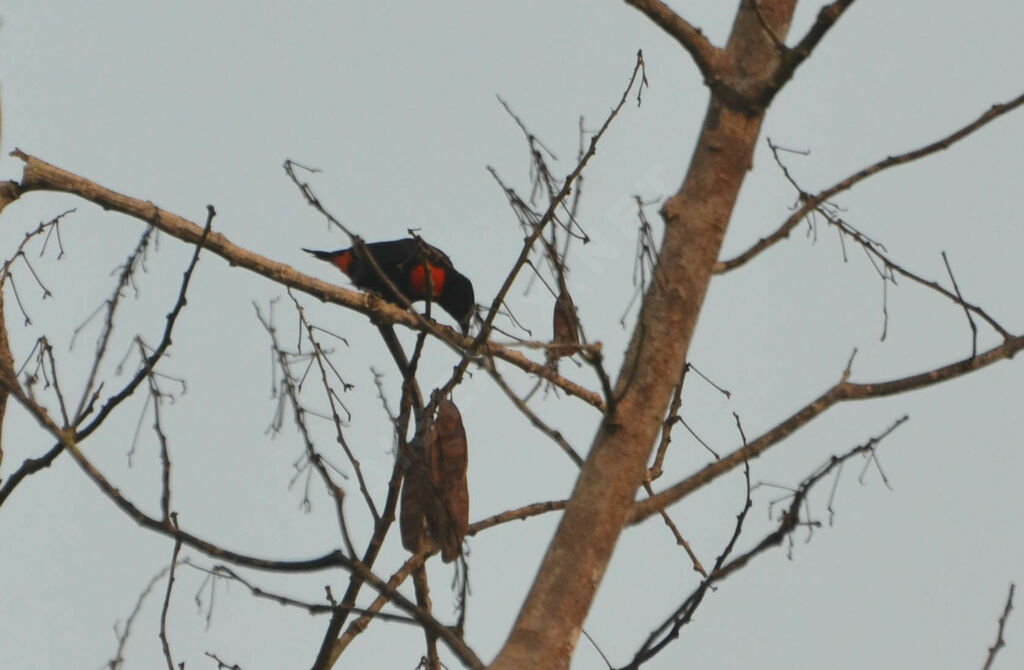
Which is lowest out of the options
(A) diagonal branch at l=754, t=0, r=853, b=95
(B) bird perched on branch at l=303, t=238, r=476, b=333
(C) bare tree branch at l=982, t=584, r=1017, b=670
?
(C) bare tree branch at l=982, t=584, r=1017, b=670

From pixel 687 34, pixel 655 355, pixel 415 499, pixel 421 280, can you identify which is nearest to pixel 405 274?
pixel 421 280

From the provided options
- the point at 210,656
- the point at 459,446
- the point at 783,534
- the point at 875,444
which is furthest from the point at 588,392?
the point at 783,534

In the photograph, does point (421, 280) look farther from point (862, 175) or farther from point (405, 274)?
point (862, 175)

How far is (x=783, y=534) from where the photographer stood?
1.80 meters

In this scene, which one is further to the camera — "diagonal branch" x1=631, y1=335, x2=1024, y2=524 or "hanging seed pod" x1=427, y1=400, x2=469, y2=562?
"hanging seed pod" x1=427, y1=400, x2=469, y2=562

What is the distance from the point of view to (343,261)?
23.2 ft

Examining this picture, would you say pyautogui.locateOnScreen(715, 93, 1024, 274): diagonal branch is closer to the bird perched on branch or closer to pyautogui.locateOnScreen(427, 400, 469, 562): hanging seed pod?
pyautogui.locateOnScreen(427, 400, 469, 562): hanging seed pod

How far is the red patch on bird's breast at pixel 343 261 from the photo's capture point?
22.8 feet

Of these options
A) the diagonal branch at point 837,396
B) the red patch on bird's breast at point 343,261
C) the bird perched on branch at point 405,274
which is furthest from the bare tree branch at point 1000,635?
the red patch on bird's breast at point 343,261

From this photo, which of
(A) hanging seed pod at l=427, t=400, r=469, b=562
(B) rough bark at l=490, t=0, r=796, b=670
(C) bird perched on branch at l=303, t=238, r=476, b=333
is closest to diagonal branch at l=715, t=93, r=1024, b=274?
(B) rough bark at l=490, t=0, r=796, b=670

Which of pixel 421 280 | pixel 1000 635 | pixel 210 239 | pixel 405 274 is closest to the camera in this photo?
pixel 1000 635

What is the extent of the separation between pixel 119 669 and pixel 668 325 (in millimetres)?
1473

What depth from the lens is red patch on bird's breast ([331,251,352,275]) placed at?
6953 millimetres

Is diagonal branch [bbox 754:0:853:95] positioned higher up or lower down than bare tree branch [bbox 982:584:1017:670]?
higher up
